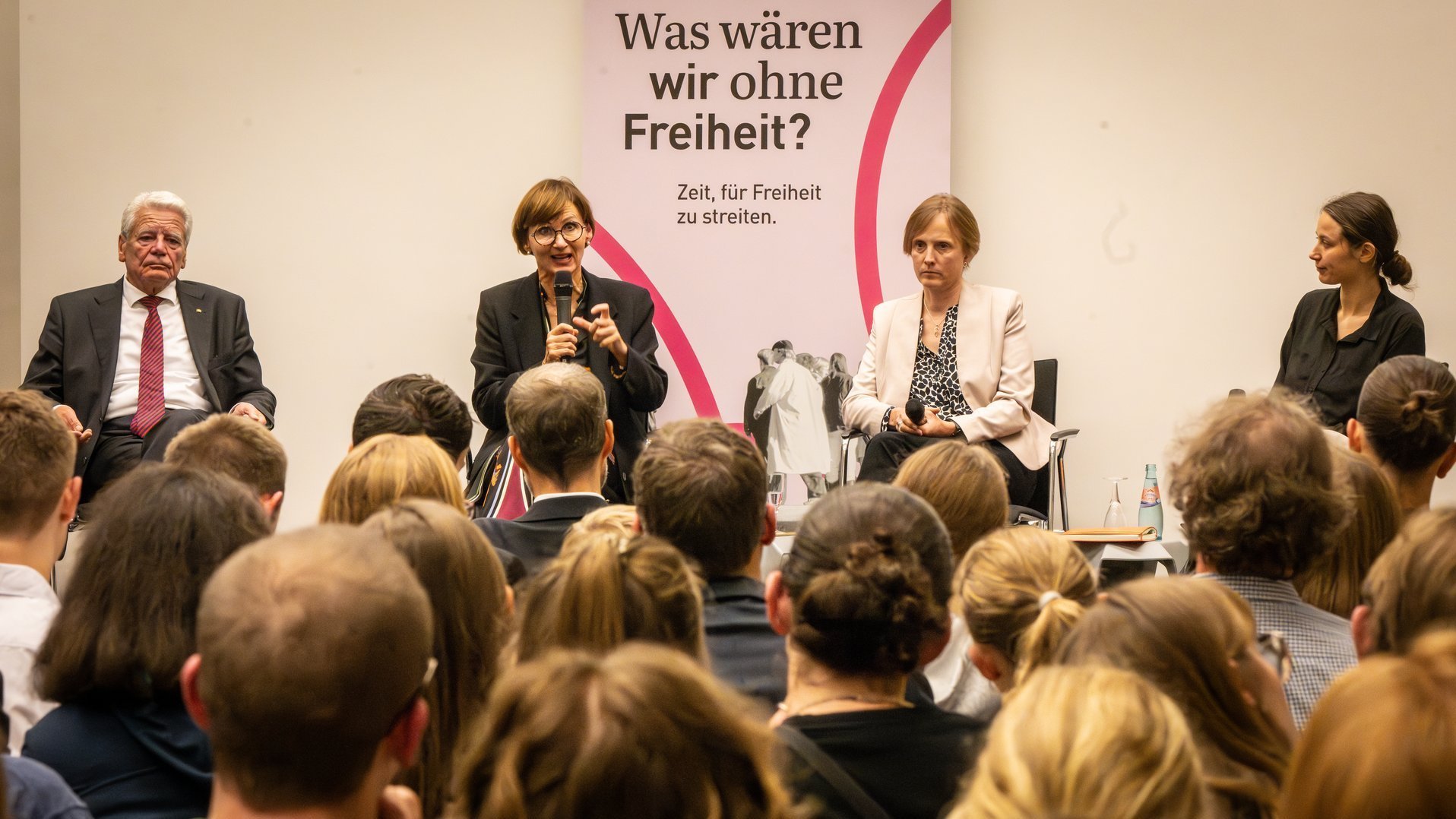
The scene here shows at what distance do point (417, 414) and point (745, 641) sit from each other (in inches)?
55.5

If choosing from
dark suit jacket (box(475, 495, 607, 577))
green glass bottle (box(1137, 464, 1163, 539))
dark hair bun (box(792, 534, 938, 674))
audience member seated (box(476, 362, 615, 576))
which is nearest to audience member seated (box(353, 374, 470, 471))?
audience member seated (box(476, 362, 615, 576))

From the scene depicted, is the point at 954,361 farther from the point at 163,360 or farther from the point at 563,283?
the point at 163,360

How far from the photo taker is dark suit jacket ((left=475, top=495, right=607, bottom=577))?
2691 millimetres

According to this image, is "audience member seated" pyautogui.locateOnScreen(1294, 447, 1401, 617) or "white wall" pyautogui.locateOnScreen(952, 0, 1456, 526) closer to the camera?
"audience member seated" pyautogui.locateOnScreen(1294, 447, 1401, 617)

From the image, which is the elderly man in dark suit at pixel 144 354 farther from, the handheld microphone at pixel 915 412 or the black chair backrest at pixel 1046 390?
the black chair backrest at pixel 1046 390

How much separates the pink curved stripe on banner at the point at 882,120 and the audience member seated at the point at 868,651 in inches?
149

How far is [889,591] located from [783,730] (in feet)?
0.73

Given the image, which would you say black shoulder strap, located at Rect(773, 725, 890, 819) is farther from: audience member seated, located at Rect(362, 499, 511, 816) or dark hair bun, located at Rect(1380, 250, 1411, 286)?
dark hair bun, located at Rect(1380, 250, 1411, 286)

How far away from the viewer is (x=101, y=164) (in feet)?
18.3

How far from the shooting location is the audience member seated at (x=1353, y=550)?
2312 millimetres

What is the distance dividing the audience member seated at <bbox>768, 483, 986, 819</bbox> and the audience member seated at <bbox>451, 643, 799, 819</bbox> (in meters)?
0.41

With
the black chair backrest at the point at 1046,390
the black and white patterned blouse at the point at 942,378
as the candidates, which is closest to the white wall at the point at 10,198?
the black and white patterned blouse at the point at 942,378

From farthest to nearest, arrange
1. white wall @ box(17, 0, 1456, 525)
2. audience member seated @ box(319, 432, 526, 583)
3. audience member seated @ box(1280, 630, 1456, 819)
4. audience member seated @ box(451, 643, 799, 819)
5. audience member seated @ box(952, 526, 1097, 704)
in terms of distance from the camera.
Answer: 1. white wall @ box(17, 0, 1456, 525)
2. audience member seated @ box(319, 432, 526, 583)
3. audience member seated @ box(952, 526, 1097, 704)
4. audience member seated @ box(451, 643, 799, 819)
5. audience member seated @ box(1280, 630, 1456, 819)

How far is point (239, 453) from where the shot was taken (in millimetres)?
2615
